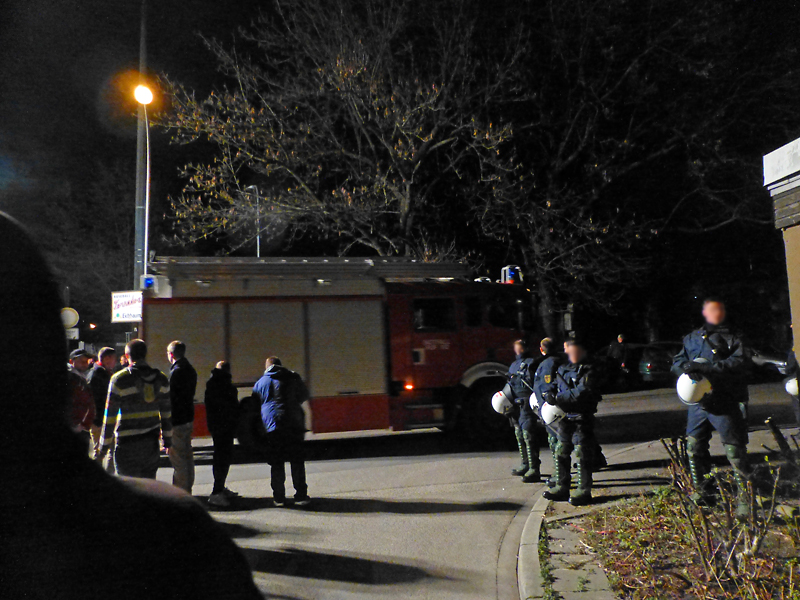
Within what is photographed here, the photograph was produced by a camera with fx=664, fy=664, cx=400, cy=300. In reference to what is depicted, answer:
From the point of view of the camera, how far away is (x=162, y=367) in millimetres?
10789

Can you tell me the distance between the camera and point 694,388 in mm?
5852

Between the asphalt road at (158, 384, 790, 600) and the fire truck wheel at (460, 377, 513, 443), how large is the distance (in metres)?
0.43

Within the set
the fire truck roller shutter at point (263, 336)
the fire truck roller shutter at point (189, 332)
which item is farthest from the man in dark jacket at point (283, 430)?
the fire truck roller shutter at point (189, 332)

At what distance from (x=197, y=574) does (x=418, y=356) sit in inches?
419

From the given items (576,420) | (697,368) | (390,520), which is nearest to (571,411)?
(576,420)

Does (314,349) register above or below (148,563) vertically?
above

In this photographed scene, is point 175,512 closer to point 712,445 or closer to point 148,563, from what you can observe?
point 148,563

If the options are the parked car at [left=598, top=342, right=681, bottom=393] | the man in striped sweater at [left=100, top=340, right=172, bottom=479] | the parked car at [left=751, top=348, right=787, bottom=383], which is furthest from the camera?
the parked car at [left=751, top=348, right=787, bottom=383]

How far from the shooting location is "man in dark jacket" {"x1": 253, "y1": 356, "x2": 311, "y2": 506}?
7.72 m

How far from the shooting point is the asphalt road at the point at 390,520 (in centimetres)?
526

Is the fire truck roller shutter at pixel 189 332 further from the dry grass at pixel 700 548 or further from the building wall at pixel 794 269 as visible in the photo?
the building wall at pixel 794 269

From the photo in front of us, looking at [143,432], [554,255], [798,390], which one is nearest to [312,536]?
[143,432]

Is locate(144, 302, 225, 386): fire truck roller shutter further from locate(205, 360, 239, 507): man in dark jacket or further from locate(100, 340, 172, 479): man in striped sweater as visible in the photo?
locate(100, 340, 172, 479): man in striped sweater

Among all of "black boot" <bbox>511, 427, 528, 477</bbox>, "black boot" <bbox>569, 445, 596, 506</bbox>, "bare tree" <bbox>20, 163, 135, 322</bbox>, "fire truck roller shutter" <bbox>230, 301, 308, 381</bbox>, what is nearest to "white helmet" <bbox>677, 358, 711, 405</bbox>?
"black boot" <bbox>569, 445, 596, 506</bbox>
